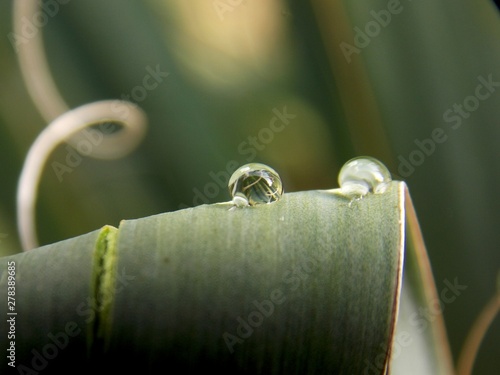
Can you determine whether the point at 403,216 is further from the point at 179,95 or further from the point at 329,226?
the point at 179,95

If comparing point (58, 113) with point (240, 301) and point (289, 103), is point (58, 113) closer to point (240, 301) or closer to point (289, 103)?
point (289, 103)

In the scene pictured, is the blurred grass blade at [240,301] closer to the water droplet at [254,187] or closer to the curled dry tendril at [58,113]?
the water droplet at [254,187]

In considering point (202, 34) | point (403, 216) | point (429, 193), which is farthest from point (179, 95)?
point (403, 216)

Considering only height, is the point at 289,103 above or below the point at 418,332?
above

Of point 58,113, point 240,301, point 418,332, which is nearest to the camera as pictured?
point 240,301

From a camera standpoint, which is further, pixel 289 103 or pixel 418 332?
pixel 289 103

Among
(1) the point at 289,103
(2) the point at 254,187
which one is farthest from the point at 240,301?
(1) the point at 289,103

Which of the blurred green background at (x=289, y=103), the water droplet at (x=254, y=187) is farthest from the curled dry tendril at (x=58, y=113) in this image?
the water droplet at (x=254, y=187)

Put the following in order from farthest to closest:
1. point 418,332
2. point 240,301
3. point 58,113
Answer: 1. point 58,113
2. point 418,332
3. point 240,301
